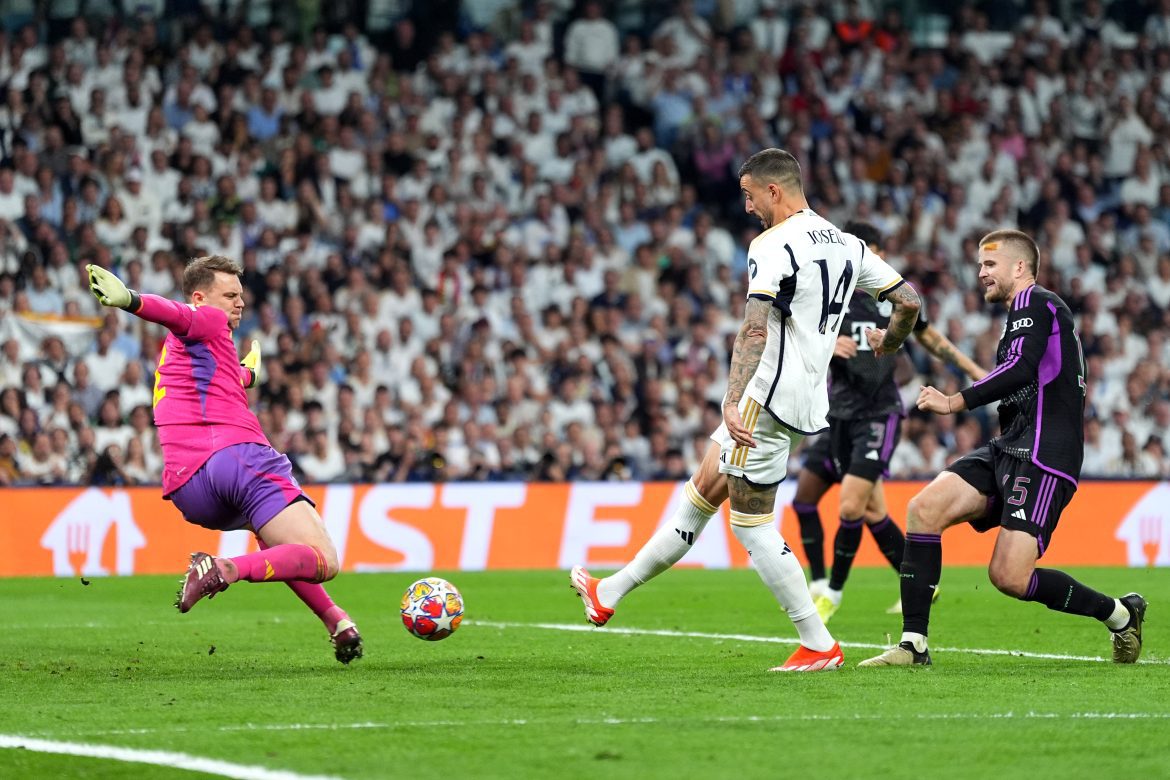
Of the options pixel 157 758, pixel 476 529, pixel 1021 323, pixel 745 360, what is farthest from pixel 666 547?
pixel 476 529

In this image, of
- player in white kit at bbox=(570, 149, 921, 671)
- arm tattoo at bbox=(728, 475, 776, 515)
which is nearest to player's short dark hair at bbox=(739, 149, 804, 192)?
player in white kit at bbox=(570, 149, 921, 671)

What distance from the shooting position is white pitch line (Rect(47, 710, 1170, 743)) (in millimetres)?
6340

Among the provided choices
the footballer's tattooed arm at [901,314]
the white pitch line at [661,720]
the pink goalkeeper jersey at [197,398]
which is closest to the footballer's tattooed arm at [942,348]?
the footballer's tattooed arm at [901,314]

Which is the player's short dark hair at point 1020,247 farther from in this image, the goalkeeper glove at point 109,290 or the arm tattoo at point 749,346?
the goalkeeper glove at point 109,290

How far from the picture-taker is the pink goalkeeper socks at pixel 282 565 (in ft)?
26.2

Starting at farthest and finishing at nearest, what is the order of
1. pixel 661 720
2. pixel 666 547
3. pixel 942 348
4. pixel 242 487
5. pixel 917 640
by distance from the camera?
pixel 942 348, pixel 666 547, pixel 917 640, pixel 242 487, pixel 661 720

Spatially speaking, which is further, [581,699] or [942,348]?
[942,348]

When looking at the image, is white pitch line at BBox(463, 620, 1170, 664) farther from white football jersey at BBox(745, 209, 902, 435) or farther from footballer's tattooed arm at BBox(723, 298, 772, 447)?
footballer's tattooed arm at BBox(723, 298, 772, 447)

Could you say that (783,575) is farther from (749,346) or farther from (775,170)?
(775,170)

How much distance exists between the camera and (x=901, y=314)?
8.64 meters

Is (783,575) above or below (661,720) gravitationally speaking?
above

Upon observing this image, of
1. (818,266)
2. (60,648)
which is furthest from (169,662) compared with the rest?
(818,266)

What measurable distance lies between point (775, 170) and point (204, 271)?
9.25 ft

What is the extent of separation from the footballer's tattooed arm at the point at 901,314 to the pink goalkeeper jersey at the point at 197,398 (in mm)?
3165
